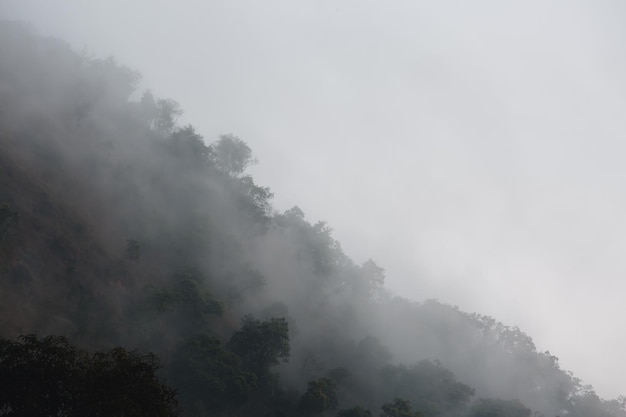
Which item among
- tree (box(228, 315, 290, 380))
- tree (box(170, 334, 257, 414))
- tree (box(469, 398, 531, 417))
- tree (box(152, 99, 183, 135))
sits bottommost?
tree (box(170, 334, 257, 414))

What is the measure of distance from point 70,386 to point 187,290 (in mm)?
41766

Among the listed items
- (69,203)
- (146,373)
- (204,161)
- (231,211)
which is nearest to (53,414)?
(146,373)

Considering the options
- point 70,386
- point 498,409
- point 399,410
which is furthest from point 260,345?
point 70,386

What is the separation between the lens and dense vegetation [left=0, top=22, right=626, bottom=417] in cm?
5459

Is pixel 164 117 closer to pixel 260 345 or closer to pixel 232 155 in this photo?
pixel 232 155

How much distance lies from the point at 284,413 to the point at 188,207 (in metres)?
39.8

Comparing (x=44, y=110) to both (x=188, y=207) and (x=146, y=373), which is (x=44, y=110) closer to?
(x=188, y=207)

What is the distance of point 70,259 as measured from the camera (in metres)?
59.1

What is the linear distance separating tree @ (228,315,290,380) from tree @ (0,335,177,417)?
39949mm

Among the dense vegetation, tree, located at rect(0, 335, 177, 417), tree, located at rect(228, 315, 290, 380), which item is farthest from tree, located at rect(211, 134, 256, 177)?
tree, located at rect(0, 335, 177, 417)

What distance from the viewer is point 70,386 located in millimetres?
22859

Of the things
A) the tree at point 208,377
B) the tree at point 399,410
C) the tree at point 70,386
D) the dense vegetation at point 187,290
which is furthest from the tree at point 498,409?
the tree at point 70,386

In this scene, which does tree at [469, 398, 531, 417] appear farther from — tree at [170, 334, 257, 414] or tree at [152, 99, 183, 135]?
tree at [152, 99, 183, 135]

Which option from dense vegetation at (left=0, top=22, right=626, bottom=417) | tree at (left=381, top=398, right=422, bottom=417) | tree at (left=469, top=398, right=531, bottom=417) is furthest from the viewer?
tree at (left=469, top=398, right=531, bottom=417)
